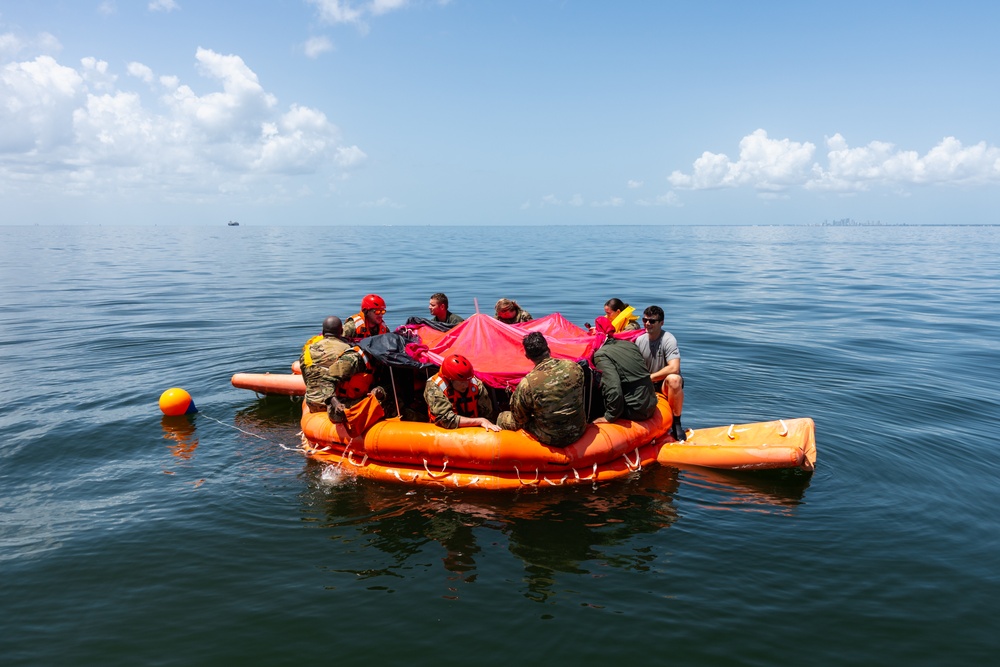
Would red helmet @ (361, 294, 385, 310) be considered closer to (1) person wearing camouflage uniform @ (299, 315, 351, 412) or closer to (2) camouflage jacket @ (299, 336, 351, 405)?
(1) person wearing camouflage uniform @ (299, 315, 351, 412)

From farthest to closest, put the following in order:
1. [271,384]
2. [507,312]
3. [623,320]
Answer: [271,384]
[507,312]
[623,320]

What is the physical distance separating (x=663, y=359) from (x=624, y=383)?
3.45 feet

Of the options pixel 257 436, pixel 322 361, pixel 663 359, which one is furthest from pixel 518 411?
pixel 257 436

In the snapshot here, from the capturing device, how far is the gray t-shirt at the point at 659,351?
860 cm

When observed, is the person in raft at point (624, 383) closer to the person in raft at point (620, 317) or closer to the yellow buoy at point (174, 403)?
the person in raft at point (620, 317)

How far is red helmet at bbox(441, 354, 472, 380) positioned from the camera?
24.4 ft

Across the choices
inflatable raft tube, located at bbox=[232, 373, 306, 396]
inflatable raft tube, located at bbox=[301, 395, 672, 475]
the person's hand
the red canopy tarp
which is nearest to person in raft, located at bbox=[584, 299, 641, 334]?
the red canopy tarp

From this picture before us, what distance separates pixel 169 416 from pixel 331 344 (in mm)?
4085

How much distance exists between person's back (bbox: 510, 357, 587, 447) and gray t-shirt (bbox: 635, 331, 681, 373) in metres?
1.80

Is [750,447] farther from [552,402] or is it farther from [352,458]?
[352,458]

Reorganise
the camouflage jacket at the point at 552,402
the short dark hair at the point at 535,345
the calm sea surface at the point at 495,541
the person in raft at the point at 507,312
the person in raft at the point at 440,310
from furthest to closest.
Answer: the person in raft at the point at 440,310, the person in raft at the point at 507,312, the short dark hair at the point at 535,345, the camouflage jacket at the point at 552,402, the calm sea surface at the point at 495,541

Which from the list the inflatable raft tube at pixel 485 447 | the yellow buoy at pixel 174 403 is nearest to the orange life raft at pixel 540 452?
the inflatable raft tube at pixel 485 447

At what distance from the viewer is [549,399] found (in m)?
7.07

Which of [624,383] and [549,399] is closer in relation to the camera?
[549,399]
